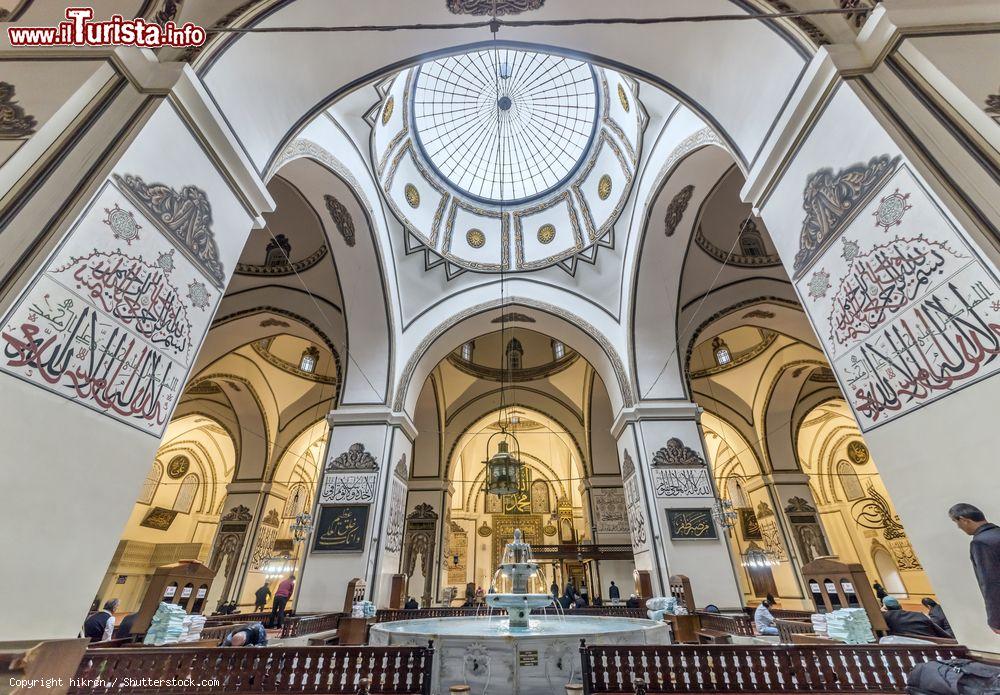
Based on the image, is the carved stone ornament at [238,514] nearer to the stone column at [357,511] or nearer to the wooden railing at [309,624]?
the stone column at [357,511]

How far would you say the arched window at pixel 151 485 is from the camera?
14.7 meters

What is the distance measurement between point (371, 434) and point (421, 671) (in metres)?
5.50

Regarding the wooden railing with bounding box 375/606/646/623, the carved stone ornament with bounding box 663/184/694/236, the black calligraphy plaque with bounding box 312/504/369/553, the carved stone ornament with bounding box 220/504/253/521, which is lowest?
the wooden railing with bounding box 375/606/646/623

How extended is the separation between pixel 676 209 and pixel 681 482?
4858 mm

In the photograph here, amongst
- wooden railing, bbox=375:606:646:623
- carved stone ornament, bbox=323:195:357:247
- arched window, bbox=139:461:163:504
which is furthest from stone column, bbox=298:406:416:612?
arched window, bbox=139:461:163:504

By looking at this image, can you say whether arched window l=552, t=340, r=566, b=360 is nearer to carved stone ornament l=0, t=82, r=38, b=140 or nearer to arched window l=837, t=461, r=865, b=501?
arched window l=837, t=461, r=865, b=501

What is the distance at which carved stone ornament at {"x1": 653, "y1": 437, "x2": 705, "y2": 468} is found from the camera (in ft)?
25.2

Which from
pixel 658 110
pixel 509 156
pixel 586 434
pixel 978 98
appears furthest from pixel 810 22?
pixel 586 434

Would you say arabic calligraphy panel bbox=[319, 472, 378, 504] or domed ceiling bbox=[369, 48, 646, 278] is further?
domed ceiling bbox=[369, 48, 646, 278]

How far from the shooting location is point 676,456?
7.76 meters

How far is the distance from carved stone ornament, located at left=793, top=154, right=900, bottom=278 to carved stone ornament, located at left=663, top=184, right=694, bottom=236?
4396 millimetres

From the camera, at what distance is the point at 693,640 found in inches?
224

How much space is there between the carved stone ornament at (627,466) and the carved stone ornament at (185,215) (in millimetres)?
7427

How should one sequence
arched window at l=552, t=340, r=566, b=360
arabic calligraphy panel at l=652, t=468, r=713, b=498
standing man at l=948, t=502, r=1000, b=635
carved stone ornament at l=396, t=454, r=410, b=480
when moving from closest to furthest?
1. standing man at l=948, t=502, r=1000, b=635
2. arabic calligraphy panel at l=652, t=468, r=713, b=498
3. carved stone ornament at l=396, t=454, r=410, b=480
4. arched window at l=552, t=340, r=566, b=360
